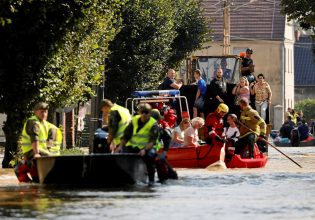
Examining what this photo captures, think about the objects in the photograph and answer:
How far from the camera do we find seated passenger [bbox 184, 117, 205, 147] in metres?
34.3

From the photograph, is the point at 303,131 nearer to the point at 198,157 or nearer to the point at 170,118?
the point at 170,118

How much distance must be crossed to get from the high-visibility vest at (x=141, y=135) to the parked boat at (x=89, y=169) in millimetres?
879

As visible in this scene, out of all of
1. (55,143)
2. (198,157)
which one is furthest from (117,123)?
(198,157)

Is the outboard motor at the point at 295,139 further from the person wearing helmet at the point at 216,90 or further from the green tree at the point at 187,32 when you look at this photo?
the person wearing helmet at the point at 216,90

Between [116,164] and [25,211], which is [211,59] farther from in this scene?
[25,211]

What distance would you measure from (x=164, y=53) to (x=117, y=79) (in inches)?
106

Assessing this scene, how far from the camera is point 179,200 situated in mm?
22703

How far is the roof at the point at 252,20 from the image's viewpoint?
110688mm

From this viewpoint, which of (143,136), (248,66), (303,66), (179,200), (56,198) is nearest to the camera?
(179,200)

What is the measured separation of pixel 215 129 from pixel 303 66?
102678 millimetres

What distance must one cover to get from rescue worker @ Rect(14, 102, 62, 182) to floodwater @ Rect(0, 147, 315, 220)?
1.19ft

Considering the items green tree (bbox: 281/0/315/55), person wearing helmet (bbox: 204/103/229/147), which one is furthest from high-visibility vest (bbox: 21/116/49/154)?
green tree (bbox: 281/0/315/55)

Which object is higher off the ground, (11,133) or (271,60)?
(271,60)

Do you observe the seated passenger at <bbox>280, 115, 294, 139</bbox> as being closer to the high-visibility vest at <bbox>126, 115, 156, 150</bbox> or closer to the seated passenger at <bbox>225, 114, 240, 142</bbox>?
the seated passenger at <bbox>225, 114, 240, 142</bbox>
